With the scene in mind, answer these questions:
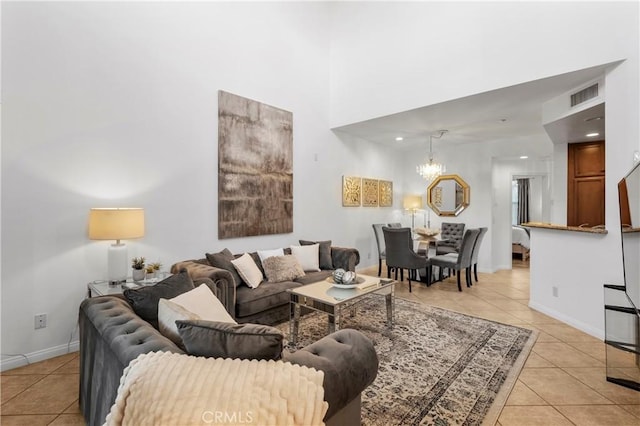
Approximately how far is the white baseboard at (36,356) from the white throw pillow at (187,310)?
5.94 feet

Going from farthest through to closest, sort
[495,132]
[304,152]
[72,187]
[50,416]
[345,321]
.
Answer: [495,132] < [304,152] < [345,321] < [72,187] < [50,416]

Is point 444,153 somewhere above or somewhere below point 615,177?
above

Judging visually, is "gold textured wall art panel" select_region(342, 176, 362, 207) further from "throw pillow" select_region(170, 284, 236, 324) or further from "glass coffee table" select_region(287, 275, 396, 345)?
"throw pillow" select_region(170, 284, 236, 324)

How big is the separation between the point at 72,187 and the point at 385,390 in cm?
318

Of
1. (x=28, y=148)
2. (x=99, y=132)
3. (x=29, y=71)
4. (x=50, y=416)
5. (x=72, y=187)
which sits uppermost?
(x=29, y=71)

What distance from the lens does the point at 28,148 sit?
2.56 meters

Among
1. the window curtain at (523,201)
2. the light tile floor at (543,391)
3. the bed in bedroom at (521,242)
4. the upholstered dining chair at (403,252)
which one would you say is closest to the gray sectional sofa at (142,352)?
the light tile floor at (543,391)

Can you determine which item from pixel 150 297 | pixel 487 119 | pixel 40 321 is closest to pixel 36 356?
pixel 40 321

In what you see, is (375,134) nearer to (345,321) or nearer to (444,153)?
(444,153)

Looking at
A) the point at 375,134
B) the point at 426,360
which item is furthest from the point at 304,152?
the point at 426,360

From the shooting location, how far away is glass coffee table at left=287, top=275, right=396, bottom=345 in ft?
8.53

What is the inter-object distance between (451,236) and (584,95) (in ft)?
11.6

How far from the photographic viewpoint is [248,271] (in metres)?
3.44

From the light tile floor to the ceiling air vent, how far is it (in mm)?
2568
